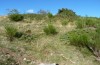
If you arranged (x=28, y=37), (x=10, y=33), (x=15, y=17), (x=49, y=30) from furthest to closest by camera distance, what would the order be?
(x=15, y=17) < (x=49, y=30) < (x=28, y=37) < (x=10, y=33)

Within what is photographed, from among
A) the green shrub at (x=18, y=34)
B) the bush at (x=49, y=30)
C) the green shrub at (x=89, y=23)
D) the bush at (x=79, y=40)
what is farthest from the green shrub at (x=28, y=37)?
the green shrub at (x=89, y=23)

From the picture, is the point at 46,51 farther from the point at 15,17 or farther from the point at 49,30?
the point at 15,17

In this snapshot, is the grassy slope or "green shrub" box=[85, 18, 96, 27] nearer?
the grassy slope

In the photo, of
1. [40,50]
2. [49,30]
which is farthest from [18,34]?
[40,50]

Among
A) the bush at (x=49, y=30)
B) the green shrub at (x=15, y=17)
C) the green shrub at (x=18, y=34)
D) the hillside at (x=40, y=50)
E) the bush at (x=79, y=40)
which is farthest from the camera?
the green shrub at (x=15, y=17)

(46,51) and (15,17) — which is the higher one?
(15,17)

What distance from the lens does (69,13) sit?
62.7ft

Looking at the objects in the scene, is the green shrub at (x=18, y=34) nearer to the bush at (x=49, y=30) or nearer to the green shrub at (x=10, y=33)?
the green shrub at (x=10, y=33)

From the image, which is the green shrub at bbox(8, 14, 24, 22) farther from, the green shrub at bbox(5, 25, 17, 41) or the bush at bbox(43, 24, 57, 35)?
the green shrub at bbox(5, 25, 17, 41)

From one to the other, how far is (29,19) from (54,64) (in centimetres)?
662

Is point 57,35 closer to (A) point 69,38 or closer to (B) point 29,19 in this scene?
(A) point 69,38

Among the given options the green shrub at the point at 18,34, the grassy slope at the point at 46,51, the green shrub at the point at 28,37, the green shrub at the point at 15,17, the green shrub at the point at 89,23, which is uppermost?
the green shrub at the point at 15,17

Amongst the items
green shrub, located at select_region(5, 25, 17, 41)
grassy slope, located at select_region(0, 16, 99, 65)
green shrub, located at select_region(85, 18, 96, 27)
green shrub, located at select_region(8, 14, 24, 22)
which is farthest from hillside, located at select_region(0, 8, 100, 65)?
green shrub, located at select_region(8, 14, 24, 22)

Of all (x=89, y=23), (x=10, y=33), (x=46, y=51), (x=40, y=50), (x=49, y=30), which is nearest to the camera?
(x=46, y=51)
